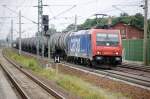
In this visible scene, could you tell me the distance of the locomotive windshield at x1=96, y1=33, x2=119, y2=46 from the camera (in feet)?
108

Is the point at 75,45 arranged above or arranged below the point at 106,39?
below

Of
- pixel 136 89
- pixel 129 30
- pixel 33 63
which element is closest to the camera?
pixel 136 89

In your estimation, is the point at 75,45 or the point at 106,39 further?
the point at 75,45

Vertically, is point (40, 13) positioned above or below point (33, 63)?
above

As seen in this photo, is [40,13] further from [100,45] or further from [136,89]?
[136,89]

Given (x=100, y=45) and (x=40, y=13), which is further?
(x=40, y=13)

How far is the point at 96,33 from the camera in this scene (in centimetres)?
3278

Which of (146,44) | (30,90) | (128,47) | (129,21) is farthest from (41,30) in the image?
(129,21)

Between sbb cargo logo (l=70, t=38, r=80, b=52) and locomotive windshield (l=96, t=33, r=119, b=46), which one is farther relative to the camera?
sbb cargo logo (l=70, t=38, r=80, b=52)

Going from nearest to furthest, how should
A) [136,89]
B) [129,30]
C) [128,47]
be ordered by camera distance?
1. [136,89]
2. [128,47]
3. [129,30]

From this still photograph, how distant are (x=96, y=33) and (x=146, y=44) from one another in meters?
5.97

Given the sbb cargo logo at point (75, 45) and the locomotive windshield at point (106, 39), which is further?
the sbb cargo logo at point (75, 45)

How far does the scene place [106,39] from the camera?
108 ft

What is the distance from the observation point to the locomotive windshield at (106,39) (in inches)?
1294
